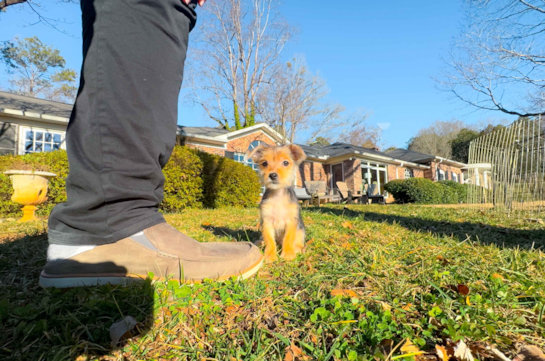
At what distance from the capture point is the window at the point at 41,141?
12.1 metres

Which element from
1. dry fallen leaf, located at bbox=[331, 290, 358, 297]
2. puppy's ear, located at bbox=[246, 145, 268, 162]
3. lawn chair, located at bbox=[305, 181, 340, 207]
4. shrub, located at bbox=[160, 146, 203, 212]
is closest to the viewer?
dry fallen leaf, located at bbox=[331, 290, 358, 297]

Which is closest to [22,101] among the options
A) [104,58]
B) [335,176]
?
[104,58]

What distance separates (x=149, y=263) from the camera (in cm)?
166

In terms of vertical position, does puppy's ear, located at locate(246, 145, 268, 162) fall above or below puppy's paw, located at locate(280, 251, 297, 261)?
above

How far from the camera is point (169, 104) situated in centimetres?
176

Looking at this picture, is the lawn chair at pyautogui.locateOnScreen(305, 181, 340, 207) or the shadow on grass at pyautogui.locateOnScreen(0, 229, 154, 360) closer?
the shadow on grass at pyautogui.locateOnScreen(0, 229, 154, 360)

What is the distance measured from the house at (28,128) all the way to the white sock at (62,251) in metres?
13.4

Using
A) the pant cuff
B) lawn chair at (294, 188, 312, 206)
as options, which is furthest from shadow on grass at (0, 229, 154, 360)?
lawn chair at (294, 188, 312, 206)

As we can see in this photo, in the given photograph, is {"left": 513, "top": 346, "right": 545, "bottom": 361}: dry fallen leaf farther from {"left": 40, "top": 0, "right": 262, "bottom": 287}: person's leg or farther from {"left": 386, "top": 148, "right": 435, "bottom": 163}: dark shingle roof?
{"left": 386, "top": 148, "right": 435, "bottom": 163}: dark shingle roof

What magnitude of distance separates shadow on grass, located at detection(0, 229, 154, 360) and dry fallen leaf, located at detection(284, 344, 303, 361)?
0.68 metres

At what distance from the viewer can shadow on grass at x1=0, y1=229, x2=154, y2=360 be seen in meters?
1.11

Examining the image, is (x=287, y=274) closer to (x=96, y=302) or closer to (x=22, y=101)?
(x=96, y=302)

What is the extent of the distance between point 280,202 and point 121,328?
218 centimetres

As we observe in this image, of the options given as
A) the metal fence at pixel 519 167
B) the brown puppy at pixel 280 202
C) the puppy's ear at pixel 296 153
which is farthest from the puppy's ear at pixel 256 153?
the metal fence at pixel 519 167
